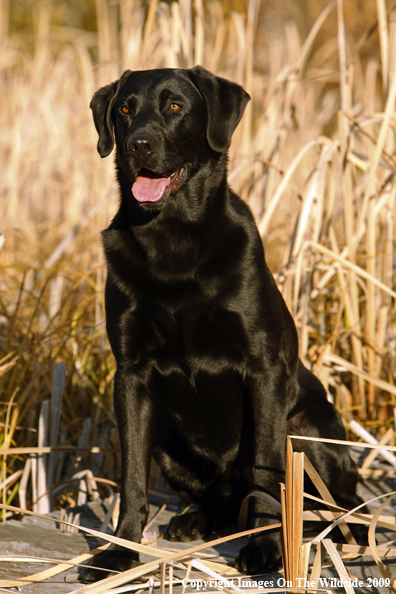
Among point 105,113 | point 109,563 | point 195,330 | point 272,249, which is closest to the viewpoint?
point 109,563

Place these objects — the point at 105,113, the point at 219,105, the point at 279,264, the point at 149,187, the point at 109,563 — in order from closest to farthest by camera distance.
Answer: the point at 109,563 → the point at 149,187 → the point at 219,105 → the point at 105,113 → the point at 279,264

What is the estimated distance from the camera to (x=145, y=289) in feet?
6.53

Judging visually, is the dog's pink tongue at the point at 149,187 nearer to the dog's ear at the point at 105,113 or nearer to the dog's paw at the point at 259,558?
the dog's ear at the point at 105,113

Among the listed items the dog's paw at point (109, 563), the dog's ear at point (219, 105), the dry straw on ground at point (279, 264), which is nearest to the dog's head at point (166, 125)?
the dog's ear at point (219, 105)

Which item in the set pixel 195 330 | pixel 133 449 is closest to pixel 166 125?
pixel 195 330

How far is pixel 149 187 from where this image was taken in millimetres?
2080

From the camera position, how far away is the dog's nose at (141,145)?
196 cm

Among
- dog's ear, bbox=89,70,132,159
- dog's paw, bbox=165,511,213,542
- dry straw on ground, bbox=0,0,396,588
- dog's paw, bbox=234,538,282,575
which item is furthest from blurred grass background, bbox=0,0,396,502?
dog's paw, bbox=234,538,282,575

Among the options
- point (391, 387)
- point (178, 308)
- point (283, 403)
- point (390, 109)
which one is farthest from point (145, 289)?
point (390, 109)

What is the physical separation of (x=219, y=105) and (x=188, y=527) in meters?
1.50

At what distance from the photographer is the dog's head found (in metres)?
2.03

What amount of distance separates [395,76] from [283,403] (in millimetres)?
1794

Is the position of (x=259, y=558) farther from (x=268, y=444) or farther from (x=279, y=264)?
(x=279, y=264)

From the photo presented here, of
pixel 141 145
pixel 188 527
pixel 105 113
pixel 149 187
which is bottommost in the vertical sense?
pixel 188 527
